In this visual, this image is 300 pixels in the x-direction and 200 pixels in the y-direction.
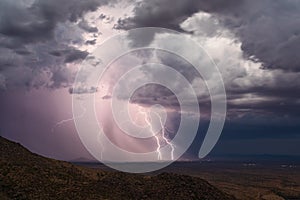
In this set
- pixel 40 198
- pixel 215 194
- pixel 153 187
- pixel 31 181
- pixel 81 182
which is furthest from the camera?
pixel 215 194

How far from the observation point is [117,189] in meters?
174

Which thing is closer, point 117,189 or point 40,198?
point 40,198

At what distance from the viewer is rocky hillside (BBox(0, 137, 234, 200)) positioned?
154m

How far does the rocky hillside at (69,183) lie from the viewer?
154 metres

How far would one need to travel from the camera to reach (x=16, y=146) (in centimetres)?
19738

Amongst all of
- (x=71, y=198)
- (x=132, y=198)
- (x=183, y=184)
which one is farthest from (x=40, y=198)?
(x=183, y=184)

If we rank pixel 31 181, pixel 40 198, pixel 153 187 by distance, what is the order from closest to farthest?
pixel 40 198 < pixel 31 181 < pixel 153 187

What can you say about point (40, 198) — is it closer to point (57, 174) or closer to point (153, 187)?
point (57, 174)

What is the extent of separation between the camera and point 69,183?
550 ft

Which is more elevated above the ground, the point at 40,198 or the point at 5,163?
the point at 5,163

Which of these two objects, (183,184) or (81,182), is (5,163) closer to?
(81,182)

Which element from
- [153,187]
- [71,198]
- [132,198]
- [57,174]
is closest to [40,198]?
[71,198]

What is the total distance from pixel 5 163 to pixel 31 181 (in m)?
18.2

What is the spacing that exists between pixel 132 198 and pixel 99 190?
14.3 metres
